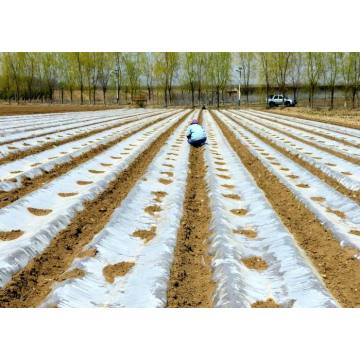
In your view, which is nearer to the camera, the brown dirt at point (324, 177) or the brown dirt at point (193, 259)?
the brown dirt at point (193, 259)

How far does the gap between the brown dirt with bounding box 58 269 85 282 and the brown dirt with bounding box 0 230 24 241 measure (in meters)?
1.00

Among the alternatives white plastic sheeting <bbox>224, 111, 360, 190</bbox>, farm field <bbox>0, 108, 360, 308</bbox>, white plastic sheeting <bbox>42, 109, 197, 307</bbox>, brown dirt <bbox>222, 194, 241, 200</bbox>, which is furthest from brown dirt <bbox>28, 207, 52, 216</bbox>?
white plastic sheeting <bbox>224, 111, 360, 190</bbox>

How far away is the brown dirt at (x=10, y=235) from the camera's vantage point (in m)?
4.05

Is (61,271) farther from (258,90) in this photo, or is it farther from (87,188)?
(258,90)

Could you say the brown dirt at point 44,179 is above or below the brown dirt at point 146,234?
above

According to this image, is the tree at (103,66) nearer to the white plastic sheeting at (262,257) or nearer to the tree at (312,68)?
the tree at (312,68)

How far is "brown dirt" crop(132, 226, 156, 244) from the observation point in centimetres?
430

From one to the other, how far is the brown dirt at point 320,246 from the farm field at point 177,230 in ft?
0.04

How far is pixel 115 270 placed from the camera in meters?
3.57

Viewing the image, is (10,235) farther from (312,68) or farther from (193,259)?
(312,68)

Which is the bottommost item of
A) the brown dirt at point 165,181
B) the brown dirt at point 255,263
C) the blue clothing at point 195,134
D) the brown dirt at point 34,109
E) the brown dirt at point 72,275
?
the brown dirt at point 255,263

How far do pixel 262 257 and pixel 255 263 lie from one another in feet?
0.51

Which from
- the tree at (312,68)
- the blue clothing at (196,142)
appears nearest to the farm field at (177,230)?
the blue clothing at (196,142)

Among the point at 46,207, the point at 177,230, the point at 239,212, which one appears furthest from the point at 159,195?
the point at 46,207
